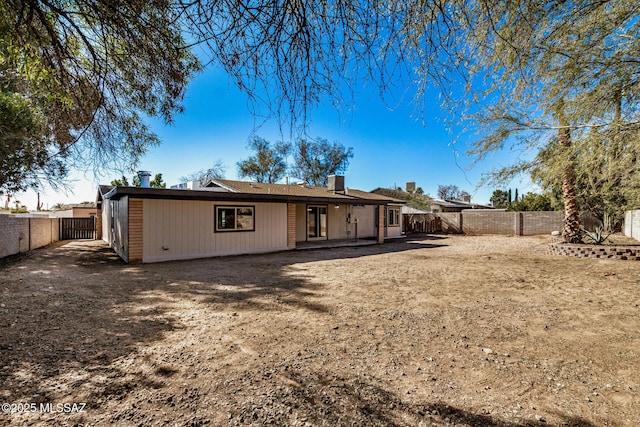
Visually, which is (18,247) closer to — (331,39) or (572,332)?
(331,39)

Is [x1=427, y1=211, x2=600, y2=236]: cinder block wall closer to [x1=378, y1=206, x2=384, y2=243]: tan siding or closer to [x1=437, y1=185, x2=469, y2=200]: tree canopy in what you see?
[x1=378, y1=206, x2=384, y2=243]: tan siding

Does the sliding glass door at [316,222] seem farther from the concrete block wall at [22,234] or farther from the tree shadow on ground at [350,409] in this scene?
the tree shadow on ground at [350,409]

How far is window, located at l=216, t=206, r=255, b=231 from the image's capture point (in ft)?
35.7

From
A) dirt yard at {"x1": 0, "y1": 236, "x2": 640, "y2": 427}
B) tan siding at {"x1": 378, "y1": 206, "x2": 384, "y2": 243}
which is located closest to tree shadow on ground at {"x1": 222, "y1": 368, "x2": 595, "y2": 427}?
dirt yard at {"x1": 0, "y1": 236, "x2": 640, "y2": 427}

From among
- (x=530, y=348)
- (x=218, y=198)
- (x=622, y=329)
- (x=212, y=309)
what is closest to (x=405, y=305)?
(x=530, y=348)

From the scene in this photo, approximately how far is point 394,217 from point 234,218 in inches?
449

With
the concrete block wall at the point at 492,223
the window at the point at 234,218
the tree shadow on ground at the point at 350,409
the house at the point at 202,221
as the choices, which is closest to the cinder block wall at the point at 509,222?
the concrete block wall at the point at 492,223

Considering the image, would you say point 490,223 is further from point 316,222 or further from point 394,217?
point 316,222

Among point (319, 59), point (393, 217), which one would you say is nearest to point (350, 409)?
point (319, 59)

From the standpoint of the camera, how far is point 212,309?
4734mm

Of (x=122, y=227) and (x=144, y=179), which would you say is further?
(x=144, y=179)

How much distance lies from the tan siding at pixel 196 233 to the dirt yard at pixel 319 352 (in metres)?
2.98

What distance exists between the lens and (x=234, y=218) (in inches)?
442

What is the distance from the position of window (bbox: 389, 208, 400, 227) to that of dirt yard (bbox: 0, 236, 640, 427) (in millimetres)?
12576
